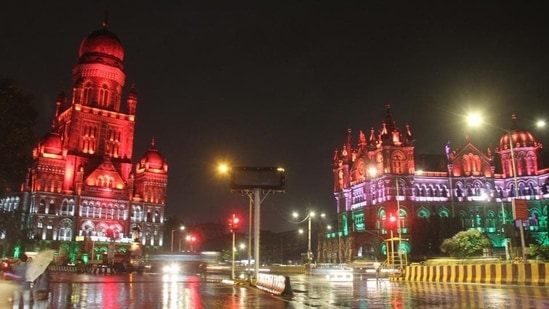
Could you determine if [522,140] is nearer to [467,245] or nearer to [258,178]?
[467,245]

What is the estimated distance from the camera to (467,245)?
69062 mm

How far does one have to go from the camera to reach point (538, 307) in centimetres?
1436

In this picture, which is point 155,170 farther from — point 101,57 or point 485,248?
point 485,248

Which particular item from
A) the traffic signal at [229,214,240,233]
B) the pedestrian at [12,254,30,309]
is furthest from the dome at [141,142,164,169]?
the pedestrian at [12,254,30,309]

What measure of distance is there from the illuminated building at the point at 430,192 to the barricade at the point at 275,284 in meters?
62.2

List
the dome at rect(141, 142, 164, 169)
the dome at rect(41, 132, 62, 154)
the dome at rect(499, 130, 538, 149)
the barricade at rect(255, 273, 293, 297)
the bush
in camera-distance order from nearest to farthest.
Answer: the barricade at rect(255, 273, 293, 297)
the bush
the dome at rect(499, 130, 538, 149)
the dome at rect(41, 132, 62, 154)
the dome at rect(141, 142, 164, 169)

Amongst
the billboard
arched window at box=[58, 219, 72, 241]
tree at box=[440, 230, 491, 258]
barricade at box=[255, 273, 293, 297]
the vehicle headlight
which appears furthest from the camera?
arched window at box=[58, 219, 72, 241]

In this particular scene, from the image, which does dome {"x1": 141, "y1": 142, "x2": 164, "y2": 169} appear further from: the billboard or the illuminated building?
the billboard

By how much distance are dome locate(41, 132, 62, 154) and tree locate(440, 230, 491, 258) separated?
2974 inches

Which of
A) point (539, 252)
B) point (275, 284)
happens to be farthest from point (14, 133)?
point (539, 252)

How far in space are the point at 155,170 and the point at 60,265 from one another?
42.5m

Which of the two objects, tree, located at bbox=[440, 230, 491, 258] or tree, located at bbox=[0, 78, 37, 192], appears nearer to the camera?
tree, located at bbox=[0, 78, 37, 192]

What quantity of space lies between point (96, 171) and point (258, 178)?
264 ft

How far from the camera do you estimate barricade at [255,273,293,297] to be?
21.0 meters
